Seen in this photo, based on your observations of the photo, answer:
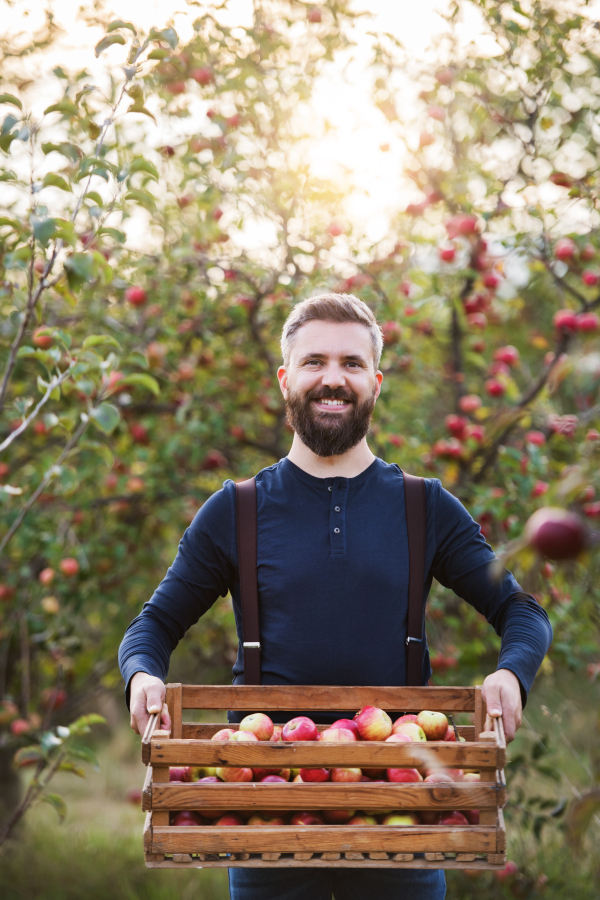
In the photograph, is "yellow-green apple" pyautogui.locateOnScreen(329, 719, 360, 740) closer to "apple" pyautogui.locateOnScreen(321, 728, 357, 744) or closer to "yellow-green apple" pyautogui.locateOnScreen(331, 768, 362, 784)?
"apple" pyautogui.locateOnScreen(321, 728, 357, 744)

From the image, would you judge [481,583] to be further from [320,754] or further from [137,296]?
[137,296]

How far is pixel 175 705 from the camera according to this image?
5.29ft

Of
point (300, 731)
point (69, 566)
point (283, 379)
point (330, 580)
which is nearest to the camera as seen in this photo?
point (300, 731)

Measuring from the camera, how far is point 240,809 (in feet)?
4.35

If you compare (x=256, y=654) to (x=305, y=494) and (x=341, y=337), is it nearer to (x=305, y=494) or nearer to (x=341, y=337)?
(x=305, y=494)

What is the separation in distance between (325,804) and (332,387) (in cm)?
88

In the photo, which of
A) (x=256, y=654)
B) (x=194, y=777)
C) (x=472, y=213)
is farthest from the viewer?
(x=472, y=213)

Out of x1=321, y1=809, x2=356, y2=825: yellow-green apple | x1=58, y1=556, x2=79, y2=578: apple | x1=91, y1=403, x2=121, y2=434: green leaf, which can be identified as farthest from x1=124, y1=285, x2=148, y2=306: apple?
x1=321, y1=809, x2=356, y2=825: yellow-green apple

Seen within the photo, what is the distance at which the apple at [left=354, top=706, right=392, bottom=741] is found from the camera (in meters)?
1.55

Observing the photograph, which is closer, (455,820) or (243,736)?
(455,820)

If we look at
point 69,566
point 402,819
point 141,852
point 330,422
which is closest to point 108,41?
point 330,422

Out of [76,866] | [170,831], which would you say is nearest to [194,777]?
[170,831]

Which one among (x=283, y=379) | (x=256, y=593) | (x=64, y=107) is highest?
(x=64, y=107)

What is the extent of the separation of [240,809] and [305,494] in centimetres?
74
